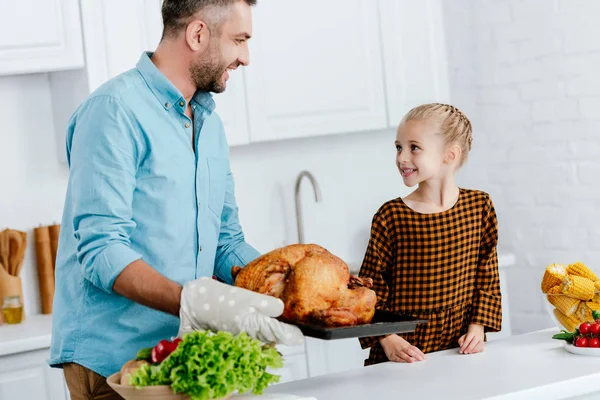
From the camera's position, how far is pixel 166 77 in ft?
6.69

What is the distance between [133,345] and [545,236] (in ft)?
7.96

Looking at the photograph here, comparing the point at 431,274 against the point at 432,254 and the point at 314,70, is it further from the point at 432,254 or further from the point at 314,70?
the point at 314,70

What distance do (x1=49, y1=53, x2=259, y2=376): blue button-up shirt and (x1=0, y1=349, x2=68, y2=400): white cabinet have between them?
112cm

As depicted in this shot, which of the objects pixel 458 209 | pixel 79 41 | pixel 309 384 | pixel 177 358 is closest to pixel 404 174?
pixel 458 209

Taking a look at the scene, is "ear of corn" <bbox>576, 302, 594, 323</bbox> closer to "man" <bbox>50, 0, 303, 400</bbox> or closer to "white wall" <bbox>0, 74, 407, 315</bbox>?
"man" <bbox>50, 0, 303, 400</bbox>

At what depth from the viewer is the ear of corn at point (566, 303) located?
219 cm

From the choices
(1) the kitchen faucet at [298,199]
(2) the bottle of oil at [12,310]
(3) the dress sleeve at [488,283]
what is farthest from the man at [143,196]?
(1) the kitchen faucet at [298,199]

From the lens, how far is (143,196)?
1.93m

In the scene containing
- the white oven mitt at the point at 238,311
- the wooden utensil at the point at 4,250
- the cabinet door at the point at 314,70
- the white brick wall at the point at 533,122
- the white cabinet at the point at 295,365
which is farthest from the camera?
the white brick wall at the point at 533,122

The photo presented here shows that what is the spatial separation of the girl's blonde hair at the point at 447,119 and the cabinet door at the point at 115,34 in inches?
48.6

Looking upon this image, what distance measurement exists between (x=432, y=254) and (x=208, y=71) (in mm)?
789

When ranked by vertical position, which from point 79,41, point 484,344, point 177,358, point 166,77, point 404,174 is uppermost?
point 79,41

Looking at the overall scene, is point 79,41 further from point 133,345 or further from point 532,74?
point 532,74

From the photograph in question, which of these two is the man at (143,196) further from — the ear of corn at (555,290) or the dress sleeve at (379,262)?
the ear of corn at (555,290)
